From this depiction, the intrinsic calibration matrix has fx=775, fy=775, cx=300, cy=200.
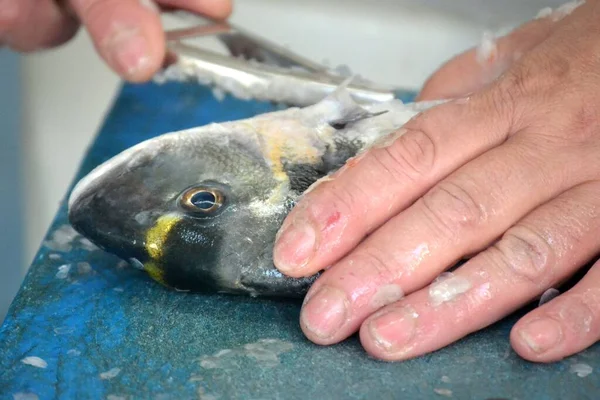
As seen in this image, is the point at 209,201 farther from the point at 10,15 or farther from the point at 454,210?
the point at 10,15

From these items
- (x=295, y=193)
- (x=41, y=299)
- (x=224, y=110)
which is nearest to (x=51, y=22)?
(x=224, y=110)

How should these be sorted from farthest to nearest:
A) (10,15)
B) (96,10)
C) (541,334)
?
(10,15), (96,10), (541,334)

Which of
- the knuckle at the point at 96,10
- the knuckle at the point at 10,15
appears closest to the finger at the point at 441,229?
the knuckle at the point at 96,10

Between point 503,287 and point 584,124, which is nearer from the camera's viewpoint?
point 503,287

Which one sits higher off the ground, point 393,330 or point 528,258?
point 528,258

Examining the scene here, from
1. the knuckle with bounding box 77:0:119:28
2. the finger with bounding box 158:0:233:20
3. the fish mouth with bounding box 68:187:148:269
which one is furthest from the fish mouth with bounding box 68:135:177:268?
the finger with bounding box 158:0:233:20

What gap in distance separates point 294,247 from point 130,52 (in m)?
0.42

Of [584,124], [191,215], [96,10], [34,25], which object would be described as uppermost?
[584,124]

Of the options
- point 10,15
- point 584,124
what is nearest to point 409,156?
point 584,124

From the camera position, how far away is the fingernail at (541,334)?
3.44 feet

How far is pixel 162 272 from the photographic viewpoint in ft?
3.90

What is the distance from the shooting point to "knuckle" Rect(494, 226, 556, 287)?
3.63 feet

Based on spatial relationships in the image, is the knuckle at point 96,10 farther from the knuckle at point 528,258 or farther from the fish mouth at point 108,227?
the knuckle at point 528,258

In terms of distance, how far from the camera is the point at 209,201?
3.83 feet
